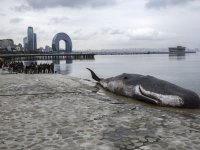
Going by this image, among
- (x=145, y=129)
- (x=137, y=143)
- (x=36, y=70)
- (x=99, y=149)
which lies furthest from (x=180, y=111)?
(x=36, y=70)

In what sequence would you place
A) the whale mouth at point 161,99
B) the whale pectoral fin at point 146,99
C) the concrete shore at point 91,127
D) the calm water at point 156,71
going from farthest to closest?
1. the calm water at point 156,71
2. the whale pectoral fin at point 146,99
3. the whale mouth at point 161,99
4. the concrete shore at point 91,127

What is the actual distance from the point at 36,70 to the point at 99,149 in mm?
34683

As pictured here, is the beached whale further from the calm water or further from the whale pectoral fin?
the calm water

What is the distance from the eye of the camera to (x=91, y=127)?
337 inches

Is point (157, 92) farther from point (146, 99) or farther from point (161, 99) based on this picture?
point (146, 99)

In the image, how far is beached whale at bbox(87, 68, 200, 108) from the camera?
13453mm

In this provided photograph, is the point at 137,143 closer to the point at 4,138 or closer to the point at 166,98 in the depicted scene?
the point at 4,138

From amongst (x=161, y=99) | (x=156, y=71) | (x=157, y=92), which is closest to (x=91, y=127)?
(x=161, y=99)

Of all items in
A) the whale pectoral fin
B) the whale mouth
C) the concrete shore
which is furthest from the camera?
the whale pectoral fin

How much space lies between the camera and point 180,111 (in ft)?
40.6

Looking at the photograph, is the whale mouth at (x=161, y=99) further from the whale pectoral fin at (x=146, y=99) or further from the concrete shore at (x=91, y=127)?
the concrete shore at (x=91, y=127)

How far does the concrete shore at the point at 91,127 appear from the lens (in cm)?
705

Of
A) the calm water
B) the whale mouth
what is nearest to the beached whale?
the whale mouth

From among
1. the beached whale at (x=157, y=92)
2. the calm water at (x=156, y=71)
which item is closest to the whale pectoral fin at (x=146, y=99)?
the beached whale at (x=157, y=92)
